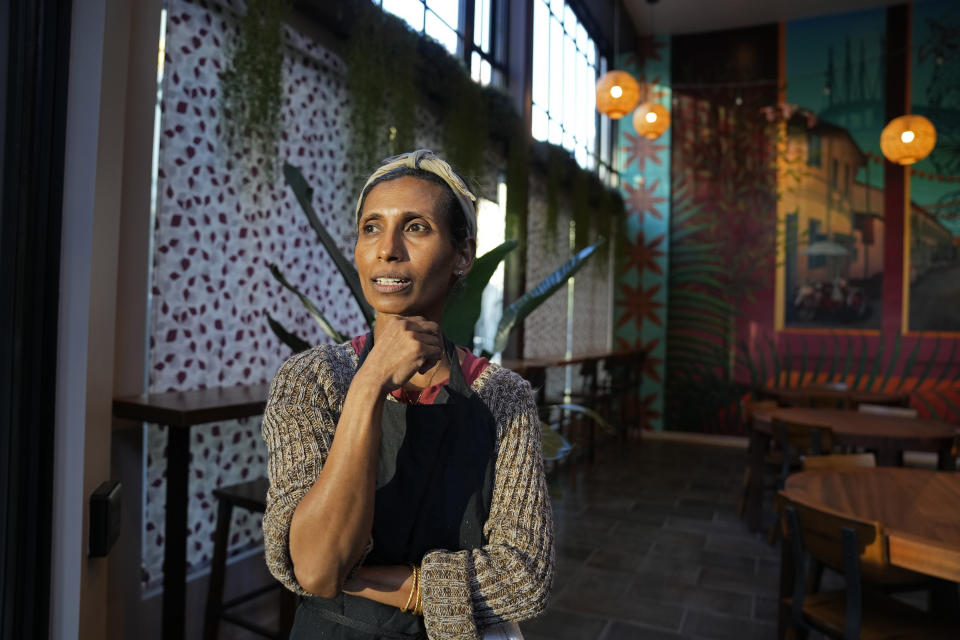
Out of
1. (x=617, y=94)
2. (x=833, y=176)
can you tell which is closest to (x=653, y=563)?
(x=617, y=94)

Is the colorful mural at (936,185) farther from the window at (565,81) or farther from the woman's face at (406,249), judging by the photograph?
the woman's face at (406,249)

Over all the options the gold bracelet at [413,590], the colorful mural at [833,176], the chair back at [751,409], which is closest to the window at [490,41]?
the chair back at [751,409]

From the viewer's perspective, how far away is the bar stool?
2238 mm

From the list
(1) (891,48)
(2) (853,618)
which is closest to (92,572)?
(2) (853,618)

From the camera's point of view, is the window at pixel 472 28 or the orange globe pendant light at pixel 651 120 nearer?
the window at pixel 472 28

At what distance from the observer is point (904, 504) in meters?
2.15

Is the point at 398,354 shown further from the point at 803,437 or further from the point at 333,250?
the point at 803,437

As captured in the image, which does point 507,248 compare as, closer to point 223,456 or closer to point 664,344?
point 223,456

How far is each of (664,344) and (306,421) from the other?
7.71 m

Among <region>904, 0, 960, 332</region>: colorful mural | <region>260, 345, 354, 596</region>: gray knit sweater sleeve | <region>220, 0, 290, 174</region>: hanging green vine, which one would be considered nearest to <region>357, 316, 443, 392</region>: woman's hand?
<region>260, 345, 354, 596</region>: gray knit sweater sleeve

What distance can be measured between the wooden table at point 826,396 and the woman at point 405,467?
501cm

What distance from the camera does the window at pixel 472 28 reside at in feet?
13.9

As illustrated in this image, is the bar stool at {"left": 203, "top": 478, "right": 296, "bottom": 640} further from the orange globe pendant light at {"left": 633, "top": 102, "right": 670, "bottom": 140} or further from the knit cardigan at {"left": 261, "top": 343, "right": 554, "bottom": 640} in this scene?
the orange globe pendant light at {"left": 633, "top": 102, "right": 670, "bottom": 140}

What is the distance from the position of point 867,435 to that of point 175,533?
335 cm
